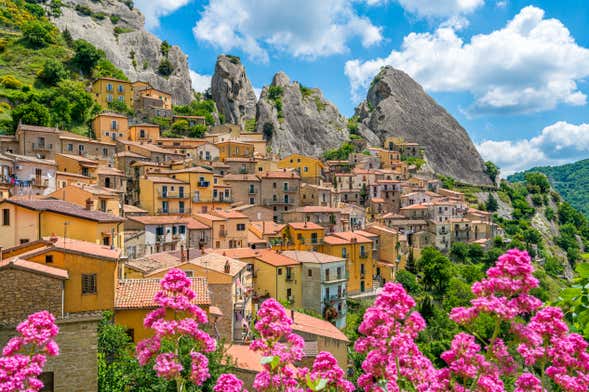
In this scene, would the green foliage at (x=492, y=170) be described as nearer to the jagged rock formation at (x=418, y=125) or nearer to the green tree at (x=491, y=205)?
the jagged rock formation at (x=418, y=125)

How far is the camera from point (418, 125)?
122 meters

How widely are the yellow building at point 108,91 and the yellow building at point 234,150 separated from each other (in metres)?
22.8

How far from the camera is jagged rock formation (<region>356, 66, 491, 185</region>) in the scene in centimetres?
11694

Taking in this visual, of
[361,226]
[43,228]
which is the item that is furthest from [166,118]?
[43,228]

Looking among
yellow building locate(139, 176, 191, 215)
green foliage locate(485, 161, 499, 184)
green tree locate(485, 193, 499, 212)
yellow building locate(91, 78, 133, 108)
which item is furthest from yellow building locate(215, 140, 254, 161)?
green foliage locate(485, 161, 499, 184)

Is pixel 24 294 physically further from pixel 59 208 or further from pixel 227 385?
pixel 227 385

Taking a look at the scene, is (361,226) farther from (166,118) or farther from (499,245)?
(166,118)

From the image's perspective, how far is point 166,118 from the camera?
77.3m

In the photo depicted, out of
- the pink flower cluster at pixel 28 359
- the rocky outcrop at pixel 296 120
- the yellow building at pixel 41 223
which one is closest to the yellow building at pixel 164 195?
the yellow building at pixel 41 223

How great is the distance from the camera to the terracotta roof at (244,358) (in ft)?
56.6

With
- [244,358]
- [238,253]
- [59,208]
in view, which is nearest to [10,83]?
[238,253]

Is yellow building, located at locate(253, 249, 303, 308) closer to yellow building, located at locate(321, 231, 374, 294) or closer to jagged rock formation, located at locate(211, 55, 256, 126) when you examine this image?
yellow building, located at locate(321, 231, 374, 294)

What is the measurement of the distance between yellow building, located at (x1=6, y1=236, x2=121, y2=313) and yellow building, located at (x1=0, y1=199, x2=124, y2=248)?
4.99 meters

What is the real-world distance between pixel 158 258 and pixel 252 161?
3544 centimetres
